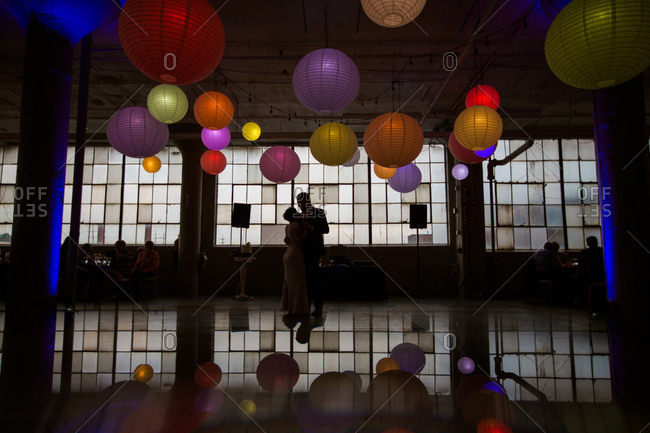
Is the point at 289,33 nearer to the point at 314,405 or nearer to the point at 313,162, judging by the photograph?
the point at 313,162

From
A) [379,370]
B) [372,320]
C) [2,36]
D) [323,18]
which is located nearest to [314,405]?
[379,370]

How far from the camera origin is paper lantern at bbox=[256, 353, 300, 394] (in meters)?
1.86

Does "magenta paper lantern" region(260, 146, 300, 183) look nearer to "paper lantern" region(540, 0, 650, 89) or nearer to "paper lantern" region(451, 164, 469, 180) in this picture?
"paper lantern" region(540, 0, 650, 89)

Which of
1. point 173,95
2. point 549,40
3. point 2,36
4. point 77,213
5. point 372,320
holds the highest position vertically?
point 2,36

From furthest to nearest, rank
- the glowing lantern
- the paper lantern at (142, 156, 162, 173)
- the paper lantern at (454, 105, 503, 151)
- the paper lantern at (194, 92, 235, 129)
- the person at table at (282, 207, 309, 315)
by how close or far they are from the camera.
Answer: the paper lantern at (142, 156, 162, 173)
the person at table at (282, 207, 309, 315)
the paper lantern at (194, 92, 235, 129)
the paper lantern at (454, 105, 503, 151)
the glowing lantern

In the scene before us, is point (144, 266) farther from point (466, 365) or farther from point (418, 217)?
point (466, 365)

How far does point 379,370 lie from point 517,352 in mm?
1135

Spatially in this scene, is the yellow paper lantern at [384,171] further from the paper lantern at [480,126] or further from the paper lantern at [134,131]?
the paper lantern at [134,131]

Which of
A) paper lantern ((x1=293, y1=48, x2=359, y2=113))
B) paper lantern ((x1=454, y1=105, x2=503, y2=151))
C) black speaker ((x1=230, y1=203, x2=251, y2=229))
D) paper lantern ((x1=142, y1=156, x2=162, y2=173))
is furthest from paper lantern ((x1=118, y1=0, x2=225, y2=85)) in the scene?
black speaker ((x1=230, y1=203, x2=251, y2=229))

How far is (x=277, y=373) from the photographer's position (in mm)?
2090

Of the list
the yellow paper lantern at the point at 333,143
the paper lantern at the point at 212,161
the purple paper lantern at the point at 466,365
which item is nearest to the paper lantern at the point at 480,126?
the yellow paper lantern at the point at 333,143

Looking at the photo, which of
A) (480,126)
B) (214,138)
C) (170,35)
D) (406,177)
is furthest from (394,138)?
(214,138)

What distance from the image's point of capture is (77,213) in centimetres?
470

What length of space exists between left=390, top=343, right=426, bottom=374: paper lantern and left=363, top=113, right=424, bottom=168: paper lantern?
1.76 meters
